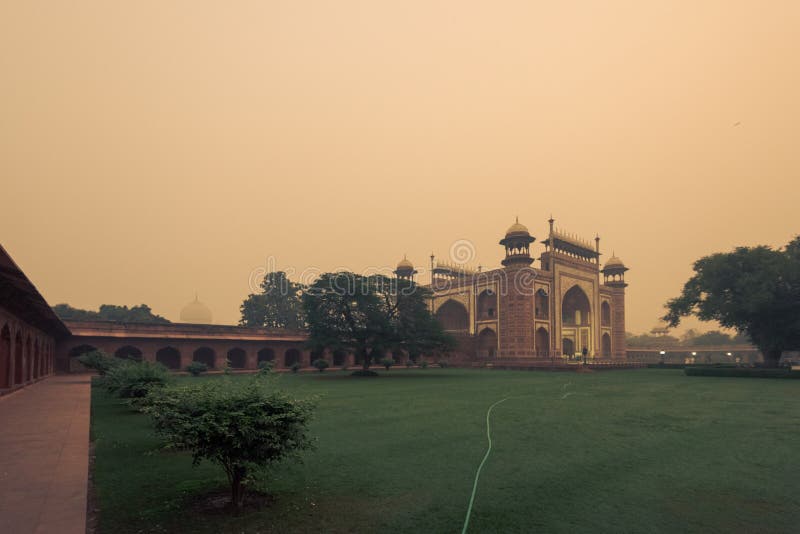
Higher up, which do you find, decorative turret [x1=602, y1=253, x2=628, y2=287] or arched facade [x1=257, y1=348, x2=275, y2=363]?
decorative turret [x1=602, y1=253, x2=628, y2=287]

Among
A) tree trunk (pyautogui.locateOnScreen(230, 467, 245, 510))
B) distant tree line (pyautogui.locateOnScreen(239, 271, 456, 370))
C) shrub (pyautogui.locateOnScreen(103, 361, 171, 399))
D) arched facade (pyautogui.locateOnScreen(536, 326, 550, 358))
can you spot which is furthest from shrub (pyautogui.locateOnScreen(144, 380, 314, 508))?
arched facade (pyautogui.locateOnScreen(536, 326, 550, 358))

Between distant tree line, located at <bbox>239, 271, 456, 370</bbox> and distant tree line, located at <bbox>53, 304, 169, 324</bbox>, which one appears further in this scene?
distant tree line, located at <bbox>53, 304, 169, 324</bbox>

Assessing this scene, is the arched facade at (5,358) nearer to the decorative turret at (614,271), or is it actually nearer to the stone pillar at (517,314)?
the stone pillar at (517,314)

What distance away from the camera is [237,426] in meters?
5.08

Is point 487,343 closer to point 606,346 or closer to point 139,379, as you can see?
point 606,346

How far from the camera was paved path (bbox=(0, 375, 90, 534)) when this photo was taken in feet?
15.8

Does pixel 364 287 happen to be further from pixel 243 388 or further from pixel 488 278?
pixel 243 388

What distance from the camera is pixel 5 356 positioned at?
52.6 feet

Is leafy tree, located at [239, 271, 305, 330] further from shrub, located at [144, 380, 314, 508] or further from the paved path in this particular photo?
shrub, located at [144, 380, 314, 508]

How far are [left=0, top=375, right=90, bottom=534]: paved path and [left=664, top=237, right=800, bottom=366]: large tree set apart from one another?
112ft

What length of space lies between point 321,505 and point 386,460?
7.59 ft

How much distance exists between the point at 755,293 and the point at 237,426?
34.0 meters

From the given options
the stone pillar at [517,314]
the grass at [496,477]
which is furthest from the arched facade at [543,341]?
the grass at [496,477]

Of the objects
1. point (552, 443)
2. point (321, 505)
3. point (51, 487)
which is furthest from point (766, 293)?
point (51, 487)
